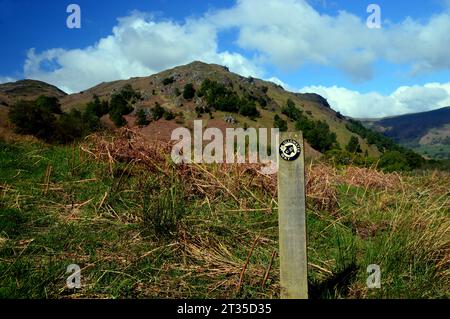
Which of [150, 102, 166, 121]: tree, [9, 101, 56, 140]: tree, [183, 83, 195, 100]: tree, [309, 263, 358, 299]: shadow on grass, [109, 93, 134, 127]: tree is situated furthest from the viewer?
[183, 83, 195, 100]: tree

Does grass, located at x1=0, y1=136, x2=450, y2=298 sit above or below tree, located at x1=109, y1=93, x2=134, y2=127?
below

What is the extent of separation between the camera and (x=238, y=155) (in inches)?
384

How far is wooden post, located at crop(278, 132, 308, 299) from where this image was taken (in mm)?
3510

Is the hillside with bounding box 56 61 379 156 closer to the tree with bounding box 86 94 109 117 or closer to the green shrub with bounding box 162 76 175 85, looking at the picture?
the green shrub with bounding box 162 76 175 85

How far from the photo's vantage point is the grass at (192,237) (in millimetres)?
4648

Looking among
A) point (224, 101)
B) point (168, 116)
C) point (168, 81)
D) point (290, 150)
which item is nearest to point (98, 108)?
point (168, 116)

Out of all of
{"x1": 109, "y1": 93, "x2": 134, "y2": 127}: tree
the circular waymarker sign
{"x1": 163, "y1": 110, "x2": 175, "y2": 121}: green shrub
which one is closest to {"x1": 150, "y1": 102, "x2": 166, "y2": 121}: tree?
{"x1": 163, "y1": 110, "x2": 175, "y2": 121}: green shrub

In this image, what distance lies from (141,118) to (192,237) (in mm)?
89537

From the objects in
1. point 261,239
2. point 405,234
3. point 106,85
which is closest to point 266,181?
point 261,239

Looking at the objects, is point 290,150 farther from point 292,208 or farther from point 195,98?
point 195,98

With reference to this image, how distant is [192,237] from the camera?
19.0 ft

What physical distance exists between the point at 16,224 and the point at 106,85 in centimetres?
18559

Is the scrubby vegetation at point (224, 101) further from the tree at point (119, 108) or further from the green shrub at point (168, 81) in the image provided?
the tree at point (119, 108)
